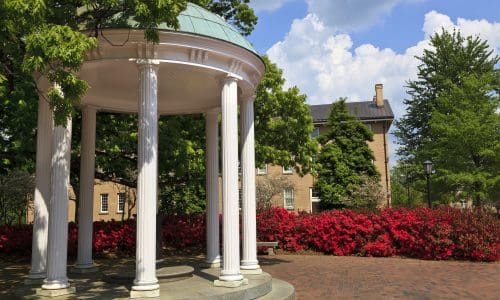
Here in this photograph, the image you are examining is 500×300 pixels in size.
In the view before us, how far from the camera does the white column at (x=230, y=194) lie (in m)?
9.20

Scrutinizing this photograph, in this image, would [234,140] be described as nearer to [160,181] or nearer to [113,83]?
[113,83]

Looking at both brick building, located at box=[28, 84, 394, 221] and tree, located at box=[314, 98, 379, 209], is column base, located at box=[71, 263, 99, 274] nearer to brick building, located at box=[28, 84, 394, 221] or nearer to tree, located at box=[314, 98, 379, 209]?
tree, located at box=[314, 98, 379, 209]

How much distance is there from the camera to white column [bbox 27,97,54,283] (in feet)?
31.8

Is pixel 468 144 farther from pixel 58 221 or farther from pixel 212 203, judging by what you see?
Result: pixel 58 221

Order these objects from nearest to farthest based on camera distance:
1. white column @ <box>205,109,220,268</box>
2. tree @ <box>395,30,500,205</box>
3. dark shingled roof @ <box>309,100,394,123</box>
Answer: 1. white column @ <box>205,109,220,268</box>
2. tree @ <box>395,30,500,205</box>
3. dark shingled roof @ <box>309,100,394,123</box>

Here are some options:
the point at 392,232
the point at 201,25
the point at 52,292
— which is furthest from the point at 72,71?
the point at 392,232

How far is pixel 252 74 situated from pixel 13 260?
13683 millimetres

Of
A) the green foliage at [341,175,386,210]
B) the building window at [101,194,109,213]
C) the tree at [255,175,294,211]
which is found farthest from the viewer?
the building window at [101,194,109,213]

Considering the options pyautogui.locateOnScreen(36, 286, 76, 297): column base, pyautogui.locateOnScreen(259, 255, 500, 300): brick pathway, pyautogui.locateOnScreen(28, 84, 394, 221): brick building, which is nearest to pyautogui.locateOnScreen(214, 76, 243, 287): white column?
pyautogui.locateOnScreen(259, 255, 500, 300): brick pathway

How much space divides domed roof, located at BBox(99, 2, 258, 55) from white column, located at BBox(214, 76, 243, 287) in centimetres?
91

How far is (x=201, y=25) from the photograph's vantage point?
9281 millimetres

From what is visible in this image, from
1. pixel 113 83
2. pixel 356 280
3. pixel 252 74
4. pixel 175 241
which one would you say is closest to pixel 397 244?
pixel 356 280

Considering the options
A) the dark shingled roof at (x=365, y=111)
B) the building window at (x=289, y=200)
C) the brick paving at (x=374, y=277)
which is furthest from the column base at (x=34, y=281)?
the dark shingled roof at (x=365, y=111)

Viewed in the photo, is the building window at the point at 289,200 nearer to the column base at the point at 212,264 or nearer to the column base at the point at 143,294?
the column base at the point at 212,264
